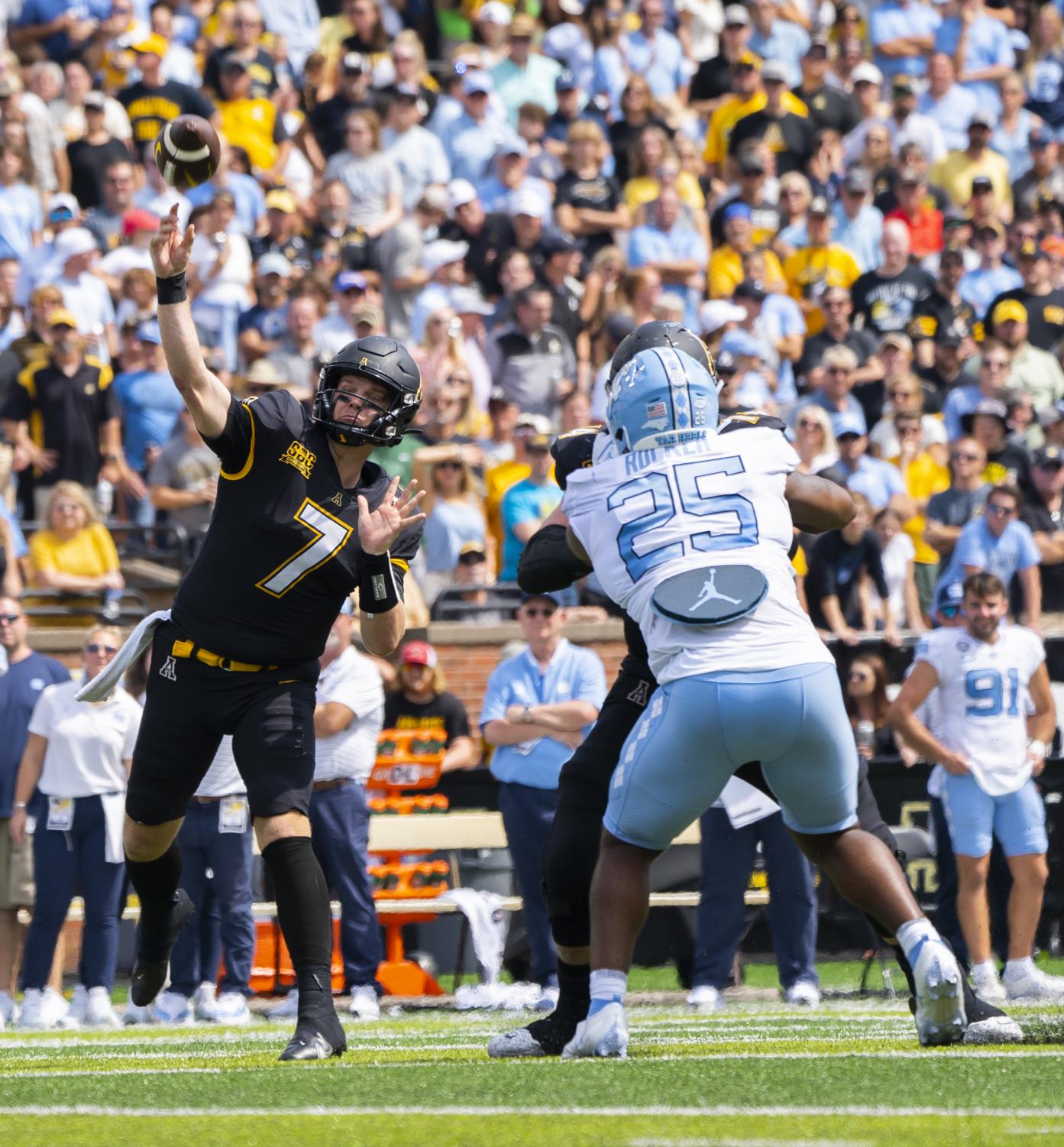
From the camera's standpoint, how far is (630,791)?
555cm

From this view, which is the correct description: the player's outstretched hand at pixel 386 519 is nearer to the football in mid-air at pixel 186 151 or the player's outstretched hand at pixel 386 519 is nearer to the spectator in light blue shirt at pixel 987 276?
the football in mid-air at pixel 186 151

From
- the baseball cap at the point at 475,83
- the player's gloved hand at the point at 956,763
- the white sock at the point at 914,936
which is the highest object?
the baseball cap at the point at 475,83

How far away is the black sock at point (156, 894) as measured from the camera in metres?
6.75

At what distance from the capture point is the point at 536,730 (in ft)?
33.1

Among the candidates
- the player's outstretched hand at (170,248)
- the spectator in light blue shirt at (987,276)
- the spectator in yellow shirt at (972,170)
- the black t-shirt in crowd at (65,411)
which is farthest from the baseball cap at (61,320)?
the spectator in yellow shirt at (972,170)

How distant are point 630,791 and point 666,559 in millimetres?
608

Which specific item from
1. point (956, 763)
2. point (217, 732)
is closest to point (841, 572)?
point (956, 763)

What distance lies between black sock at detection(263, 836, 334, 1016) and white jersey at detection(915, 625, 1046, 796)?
4.59m

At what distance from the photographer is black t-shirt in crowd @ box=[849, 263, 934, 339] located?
16.1 meters

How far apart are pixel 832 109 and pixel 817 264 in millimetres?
2572

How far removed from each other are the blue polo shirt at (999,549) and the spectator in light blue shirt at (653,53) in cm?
741

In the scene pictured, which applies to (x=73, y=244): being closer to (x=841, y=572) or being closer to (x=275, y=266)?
(x=275, y=266)

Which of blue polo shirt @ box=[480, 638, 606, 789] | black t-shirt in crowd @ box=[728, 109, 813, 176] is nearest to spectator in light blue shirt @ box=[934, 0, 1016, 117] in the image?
black t-shirt in crowd @ box=[728, 109, 813, 176]

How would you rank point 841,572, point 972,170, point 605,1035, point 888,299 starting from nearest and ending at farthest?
point 605,1035 → point 841,572 → point 888,299 → point 972,170
